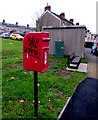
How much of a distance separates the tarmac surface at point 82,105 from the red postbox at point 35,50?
1.39 m

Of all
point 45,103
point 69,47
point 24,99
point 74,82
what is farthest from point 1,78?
point 69,47

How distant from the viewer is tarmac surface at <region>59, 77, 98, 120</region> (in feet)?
10.4

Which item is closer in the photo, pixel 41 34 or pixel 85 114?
pixel 41 34

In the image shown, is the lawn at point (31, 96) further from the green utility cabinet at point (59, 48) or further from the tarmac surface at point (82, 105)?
the green utility cabinet at point (59, 48)

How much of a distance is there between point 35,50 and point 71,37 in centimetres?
882

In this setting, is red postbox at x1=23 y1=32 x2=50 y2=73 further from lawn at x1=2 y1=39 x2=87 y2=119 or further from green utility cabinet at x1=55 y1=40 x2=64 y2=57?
green utility cabinet at x1=55 y1=40 x2=64 y2=57

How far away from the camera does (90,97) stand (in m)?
4.19

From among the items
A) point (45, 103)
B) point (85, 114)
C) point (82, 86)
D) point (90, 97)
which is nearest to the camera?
point (85, 114)

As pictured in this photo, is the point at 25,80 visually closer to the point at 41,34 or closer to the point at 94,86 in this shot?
the point at 94,86

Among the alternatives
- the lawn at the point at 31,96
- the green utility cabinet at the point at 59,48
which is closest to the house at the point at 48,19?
the green utility cabinet at the point at 59,48

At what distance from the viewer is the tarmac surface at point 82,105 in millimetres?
3163

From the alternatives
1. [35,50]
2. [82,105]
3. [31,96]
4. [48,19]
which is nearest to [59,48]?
[31,96]

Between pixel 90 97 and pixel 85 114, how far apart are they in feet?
3.36

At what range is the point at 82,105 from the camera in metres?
3.68
